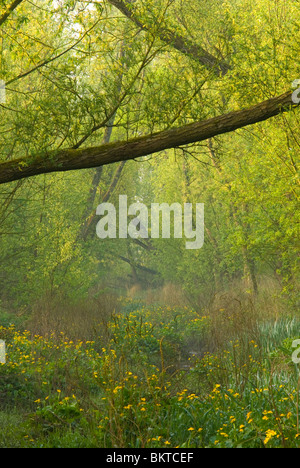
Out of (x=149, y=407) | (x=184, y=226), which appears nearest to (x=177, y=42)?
(x=149, y=407)

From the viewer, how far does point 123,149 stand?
6.43 meters

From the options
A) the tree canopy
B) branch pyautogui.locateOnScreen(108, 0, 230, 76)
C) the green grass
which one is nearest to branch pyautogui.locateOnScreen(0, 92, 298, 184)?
the tree canopy

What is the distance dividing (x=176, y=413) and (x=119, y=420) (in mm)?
675

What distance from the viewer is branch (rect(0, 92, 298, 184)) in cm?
636

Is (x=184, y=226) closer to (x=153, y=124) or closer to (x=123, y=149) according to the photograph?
(x=153, y=124)

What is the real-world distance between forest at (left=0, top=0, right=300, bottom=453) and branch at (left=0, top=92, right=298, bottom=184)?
2 cm

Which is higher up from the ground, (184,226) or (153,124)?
(184,226)

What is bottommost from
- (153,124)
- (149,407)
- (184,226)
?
(149,407)

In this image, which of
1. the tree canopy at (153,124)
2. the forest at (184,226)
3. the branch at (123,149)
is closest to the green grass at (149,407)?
the forest at (184,226)

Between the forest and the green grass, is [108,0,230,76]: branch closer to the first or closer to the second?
the forest

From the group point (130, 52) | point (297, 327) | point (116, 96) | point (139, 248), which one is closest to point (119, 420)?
point (116, 96)

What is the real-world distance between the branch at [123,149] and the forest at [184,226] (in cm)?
2

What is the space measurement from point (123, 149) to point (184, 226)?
15.2 m

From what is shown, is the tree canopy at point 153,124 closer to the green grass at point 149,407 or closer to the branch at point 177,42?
the branch at point 177,42
